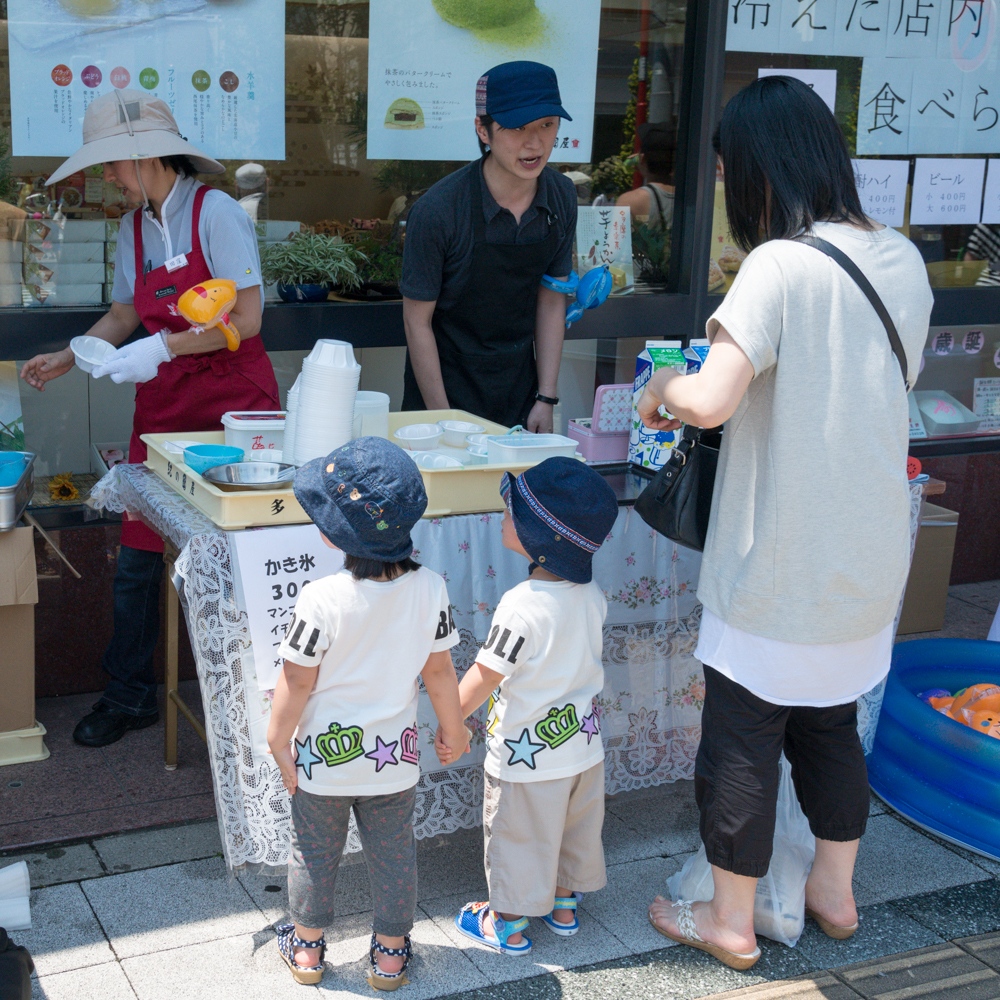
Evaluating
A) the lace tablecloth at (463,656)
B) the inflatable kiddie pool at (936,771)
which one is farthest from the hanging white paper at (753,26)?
the inflatable kiddie pool at (936,771)

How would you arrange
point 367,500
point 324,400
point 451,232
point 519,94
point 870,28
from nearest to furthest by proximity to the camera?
point 367,500, point 324,400, point 519,94, point 451,232, point 870,28

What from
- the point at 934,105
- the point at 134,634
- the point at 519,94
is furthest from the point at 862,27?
the point at 134,634

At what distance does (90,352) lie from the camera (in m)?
3.16

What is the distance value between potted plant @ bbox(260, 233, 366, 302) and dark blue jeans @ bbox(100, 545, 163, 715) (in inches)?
47.7

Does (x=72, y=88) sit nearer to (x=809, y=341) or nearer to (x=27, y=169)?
(x=27, y=169)

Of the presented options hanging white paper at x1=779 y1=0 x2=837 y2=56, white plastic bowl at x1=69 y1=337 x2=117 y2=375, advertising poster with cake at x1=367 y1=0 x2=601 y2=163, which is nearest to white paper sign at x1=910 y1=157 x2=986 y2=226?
hanging white paper at x1=779 y1=0 x2=837 y2=56

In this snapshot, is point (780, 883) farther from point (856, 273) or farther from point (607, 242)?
point (607, 242)

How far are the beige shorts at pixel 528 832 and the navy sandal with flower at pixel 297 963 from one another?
41 cm

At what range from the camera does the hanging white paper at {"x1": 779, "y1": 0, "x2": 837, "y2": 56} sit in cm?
460

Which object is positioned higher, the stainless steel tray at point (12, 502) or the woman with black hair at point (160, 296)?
the woman with black hair at point (160, 296)

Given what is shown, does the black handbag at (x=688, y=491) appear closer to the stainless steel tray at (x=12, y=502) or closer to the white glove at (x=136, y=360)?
the white glove at (x=136, y=360)

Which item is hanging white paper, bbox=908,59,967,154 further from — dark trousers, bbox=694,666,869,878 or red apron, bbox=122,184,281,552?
dark trousers, bbox=694,666,869,878

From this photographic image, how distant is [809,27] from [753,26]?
0.28 meters

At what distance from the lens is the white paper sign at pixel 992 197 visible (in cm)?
522
